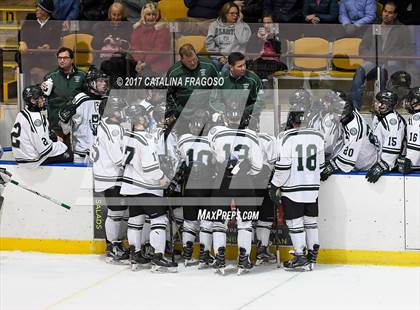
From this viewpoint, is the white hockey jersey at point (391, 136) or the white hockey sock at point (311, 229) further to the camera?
the white hockey jersey at point (391, 136)

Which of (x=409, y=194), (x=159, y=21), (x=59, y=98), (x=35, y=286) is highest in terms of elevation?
(x=159, y=21)

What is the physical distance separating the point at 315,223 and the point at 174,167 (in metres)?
1.19

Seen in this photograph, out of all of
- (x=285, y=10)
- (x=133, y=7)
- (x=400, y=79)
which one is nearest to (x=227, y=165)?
(x=400, y=79)

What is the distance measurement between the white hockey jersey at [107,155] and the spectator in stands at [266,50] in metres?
1.60

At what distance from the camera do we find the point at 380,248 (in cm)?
1000

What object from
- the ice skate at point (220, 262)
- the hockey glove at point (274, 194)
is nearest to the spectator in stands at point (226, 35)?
the hockey glove at point (274, 194)

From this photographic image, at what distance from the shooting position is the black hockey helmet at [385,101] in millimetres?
9969

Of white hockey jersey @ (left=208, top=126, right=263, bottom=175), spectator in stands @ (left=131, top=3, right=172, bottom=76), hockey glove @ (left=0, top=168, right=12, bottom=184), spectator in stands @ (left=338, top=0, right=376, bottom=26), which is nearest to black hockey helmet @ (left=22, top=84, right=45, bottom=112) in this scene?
hockey glove @ (left=0, top=168, right=12, bottom=184)

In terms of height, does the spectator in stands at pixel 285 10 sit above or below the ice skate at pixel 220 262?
above

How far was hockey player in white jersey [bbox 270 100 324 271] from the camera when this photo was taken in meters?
9.76

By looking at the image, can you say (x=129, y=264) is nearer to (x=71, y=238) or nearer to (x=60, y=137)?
(x=71, y=238)

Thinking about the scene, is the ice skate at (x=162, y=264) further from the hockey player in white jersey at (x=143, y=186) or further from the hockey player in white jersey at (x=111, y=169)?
the hockey player in white jersey at (x=111, y=169)

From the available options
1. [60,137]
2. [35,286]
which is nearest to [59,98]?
[60,137]

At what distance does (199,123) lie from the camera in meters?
10.0
